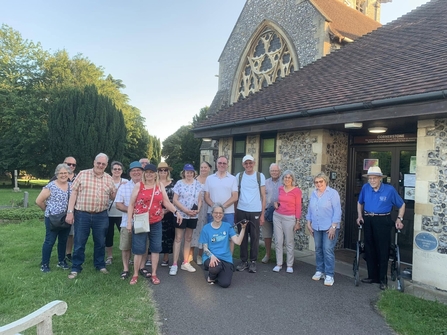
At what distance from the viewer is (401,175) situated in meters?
6.35

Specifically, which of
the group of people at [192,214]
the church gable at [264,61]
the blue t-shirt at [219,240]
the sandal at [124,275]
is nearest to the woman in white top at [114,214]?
the group of people at [192,214]

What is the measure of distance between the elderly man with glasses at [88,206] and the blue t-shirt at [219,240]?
1.61 m

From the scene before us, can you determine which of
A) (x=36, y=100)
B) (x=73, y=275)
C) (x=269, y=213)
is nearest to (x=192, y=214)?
(x=269, y=213)

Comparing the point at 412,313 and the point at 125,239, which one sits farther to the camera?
the point at 125,239

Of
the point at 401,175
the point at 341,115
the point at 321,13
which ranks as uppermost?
the point at 321,13

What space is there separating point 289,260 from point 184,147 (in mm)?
31877

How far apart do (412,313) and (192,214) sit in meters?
3.23

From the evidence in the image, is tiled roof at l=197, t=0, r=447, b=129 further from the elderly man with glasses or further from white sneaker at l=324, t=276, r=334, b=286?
the elderly man with glasses

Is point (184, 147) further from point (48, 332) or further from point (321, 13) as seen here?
point (48, 332)

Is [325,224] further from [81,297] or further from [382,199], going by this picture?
[81,297]

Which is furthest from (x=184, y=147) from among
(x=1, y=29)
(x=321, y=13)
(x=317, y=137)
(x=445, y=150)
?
(x=445, y=150)

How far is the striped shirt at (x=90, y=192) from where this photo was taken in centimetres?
503

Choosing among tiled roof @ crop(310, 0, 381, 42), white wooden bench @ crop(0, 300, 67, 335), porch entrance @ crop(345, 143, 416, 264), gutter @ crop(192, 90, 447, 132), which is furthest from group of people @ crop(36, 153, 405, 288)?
tiled roof @ crop(310, 0, 381, 42)

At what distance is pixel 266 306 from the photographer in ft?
13.8
